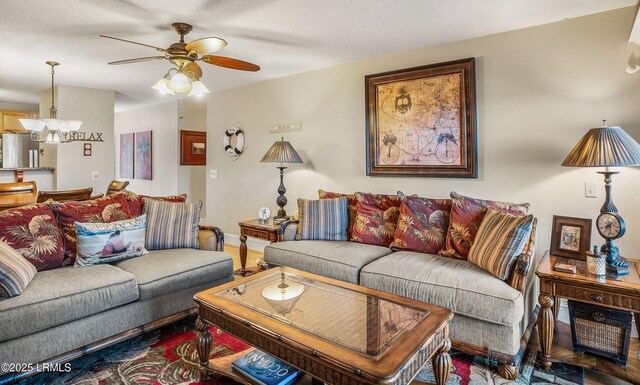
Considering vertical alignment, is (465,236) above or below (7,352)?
above

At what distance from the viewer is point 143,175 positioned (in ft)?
23.3

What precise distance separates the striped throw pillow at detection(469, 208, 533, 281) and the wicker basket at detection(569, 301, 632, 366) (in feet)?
1.68

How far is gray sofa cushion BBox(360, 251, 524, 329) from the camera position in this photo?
2.02 meters

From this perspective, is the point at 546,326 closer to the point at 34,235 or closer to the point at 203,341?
the point at 203,341

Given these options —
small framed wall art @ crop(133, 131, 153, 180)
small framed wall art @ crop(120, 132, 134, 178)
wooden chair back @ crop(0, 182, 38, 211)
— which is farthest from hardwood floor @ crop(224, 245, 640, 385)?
small framed wall art @ crop(120, 132, 134, 178)

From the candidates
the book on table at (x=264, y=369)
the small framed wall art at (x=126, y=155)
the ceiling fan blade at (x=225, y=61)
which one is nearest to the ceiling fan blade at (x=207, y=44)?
the ceiling fan blade at (x=225, y=61)

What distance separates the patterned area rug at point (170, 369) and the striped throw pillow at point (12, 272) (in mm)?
541

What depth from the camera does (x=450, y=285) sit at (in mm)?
2180

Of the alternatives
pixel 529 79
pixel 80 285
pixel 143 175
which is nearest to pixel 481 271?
pixel 529 79

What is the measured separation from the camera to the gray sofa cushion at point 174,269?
2.41m

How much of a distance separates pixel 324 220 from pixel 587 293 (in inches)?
80.7

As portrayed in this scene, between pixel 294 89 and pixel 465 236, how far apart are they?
2.76 meters

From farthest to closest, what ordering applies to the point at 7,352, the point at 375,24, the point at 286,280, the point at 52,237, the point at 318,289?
the point at 375,24 < the point at 52,237 < the point at 286,280 < the point at 318,289 < the point at 7,352

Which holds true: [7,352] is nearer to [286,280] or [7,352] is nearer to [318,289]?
[286,280]
